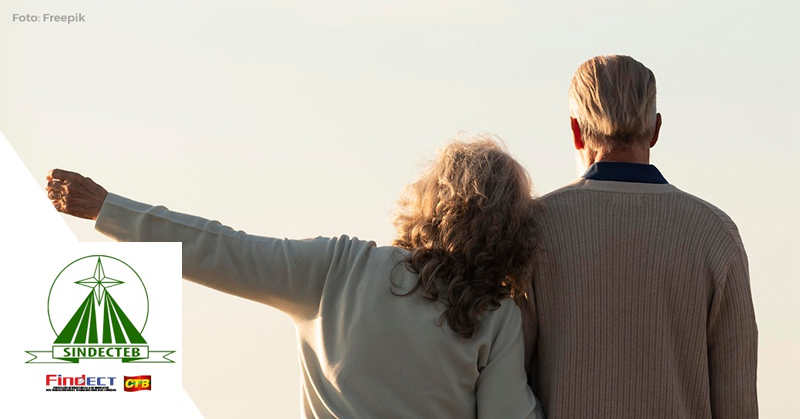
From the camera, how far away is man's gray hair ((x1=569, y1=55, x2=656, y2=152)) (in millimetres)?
2598

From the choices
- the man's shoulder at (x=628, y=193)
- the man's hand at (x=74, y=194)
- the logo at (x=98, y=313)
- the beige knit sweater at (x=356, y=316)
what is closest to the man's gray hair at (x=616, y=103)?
the man's shoulder at (x=628, y=193)

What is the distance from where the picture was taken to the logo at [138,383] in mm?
3553

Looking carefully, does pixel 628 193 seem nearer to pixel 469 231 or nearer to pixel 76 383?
pixel 469 231

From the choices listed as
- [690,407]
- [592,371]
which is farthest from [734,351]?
[592,371]

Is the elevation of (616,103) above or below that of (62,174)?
above

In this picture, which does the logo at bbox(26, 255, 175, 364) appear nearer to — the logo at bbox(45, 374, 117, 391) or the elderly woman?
the logo at bbox(45, 374, 117, 391)

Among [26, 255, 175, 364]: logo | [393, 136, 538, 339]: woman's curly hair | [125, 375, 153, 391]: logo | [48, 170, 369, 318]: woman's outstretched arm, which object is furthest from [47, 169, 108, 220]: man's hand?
[125, 375, 153, 391]: logo

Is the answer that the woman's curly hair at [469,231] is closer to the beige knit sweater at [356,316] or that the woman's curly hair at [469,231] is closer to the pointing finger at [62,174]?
the beige knit sweater at [356,316]

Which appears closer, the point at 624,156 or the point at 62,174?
the point at 62,174

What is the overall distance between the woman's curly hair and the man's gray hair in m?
0.25

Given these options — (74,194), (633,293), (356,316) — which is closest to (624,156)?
(633,293)

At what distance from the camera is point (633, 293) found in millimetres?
2541

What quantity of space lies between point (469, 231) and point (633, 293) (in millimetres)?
503

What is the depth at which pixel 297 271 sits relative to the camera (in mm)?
2400
